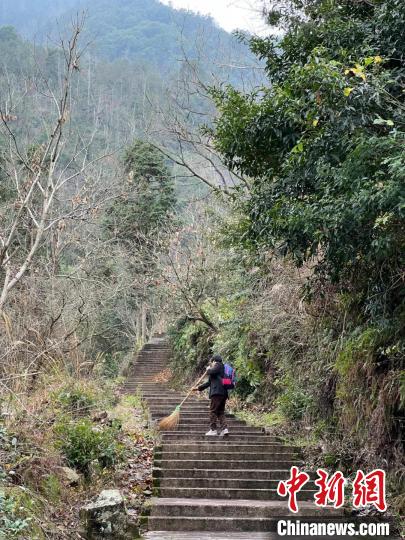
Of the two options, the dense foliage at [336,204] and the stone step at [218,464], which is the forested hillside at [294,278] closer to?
the dense foliage at [336,204]

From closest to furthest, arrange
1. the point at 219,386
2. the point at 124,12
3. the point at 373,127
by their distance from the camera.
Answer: the point at 373,127 < the point at 219,386 < the point at 124,12

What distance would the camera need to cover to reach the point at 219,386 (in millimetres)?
10648

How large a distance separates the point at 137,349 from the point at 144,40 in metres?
84.6

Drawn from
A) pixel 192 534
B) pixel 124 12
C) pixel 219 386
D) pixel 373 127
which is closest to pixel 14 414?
pixel 192 534

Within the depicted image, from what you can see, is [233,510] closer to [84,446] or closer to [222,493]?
[222,493]

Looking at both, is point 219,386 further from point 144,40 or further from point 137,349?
point 144,40

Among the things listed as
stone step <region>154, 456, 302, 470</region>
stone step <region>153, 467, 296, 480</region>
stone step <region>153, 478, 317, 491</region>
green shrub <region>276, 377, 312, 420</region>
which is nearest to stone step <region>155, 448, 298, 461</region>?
stone step <region>154, 456, 302, 470</region>

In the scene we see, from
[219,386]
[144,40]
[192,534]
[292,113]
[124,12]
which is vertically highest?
[124,12]

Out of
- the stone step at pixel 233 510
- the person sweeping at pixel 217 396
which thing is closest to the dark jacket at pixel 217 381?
the person sweeping at pixel 217 396

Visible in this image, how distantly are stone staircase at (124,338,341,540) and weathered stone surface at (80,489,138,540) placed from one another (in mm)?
340

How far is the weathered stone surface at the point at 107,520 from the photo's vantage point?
6.25 meters

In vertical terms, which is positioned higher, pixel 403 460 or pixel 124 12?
pixel 124 12

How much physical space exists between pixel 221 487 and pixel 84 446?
1.98 meters

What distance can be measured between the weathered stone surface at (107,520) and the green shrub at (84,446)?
1.22 meters
